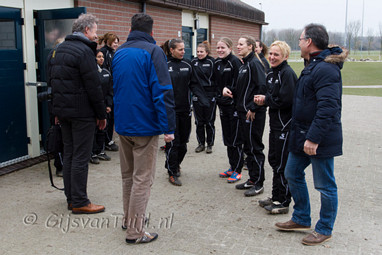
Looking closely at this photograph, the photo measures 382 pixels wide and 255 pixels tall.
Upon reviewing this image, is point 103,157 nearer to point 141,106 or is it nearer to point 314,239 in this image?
point 141,106

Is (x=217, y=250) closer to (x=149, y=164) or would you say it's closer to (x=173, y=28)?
(x=149, y=164)

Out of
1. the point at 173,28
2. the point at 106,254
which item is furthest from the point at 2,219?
the point at 173,28

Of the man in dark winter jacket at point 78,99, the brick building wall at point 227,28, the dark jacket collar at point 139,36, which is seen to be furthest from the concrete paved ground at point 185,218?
the brick building wall at point 227,28

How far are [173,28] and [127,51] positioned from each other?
8.28 metres

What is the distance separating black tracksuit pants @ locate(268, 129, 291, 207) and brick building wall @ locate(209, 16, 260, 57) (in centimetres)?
993

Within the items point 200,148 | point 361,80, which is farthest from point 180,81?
point 361,80

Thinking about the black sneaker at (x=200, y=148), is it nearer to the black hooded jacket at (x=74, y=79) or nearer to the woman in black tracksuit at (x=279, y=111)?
the woman in black tracksuit at (x=279, y=111)

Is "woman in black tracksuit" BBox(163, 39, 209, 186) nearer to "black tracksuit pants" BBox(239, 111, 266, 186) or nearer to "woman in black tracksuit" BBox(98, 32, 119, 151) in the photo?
"black tracksuit pants" BBox(239, 111, 266, 186)

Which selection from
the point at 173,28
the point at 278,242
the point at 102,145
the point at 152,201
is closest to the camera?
Result: the point at 278,242

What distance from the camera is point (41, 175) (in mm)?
6461

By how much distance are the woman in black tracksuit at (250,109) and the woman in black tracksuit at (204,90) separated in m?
1.74

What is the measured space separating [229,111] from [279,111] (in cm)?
172

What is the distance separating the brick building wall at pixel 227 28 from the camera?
14539 mm

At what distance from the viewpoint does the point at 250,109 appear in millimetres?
5355
